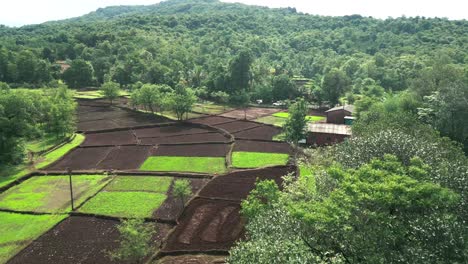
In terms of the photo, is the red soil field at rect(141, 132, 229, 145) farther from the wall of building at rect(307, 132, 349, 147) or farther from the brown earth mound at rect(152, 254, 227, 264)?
the brown earth mound at rect(152, 254, 227, 264)

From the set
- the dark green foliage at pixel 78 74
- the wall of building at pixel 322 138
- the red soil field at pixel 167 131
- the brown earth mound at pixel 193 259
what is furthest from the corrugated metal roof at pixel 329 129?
the dark green foliage at pixel 78 74

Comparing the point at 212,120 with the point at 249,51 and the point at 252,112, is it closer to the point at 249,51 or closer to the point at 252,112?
the point at 252,112

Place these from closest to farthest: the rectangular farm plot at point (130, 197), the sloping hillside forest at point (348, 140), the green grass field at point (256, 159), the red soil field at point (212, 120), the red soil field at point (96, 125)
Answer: the sloping hillside forest at point (348, 140), the rectangular farm plot at point (130, 197), the green grass field at point (256, 159), the red soil field at point (96, 125), the red soil field at point (212, 120)

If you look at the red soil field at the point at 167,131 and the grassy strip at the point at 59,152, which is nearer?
the grassy strip at the point at 59,152

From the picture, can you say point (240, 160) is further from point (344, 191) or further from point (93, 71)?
point (93, 71)

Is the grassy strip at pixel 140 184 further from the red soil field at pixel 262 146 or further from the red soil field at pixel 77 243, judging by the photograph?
the red soil field at pixel 262 146

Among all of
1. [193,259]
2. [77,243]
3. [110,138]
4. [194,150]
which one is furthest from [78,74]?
[193,259]
